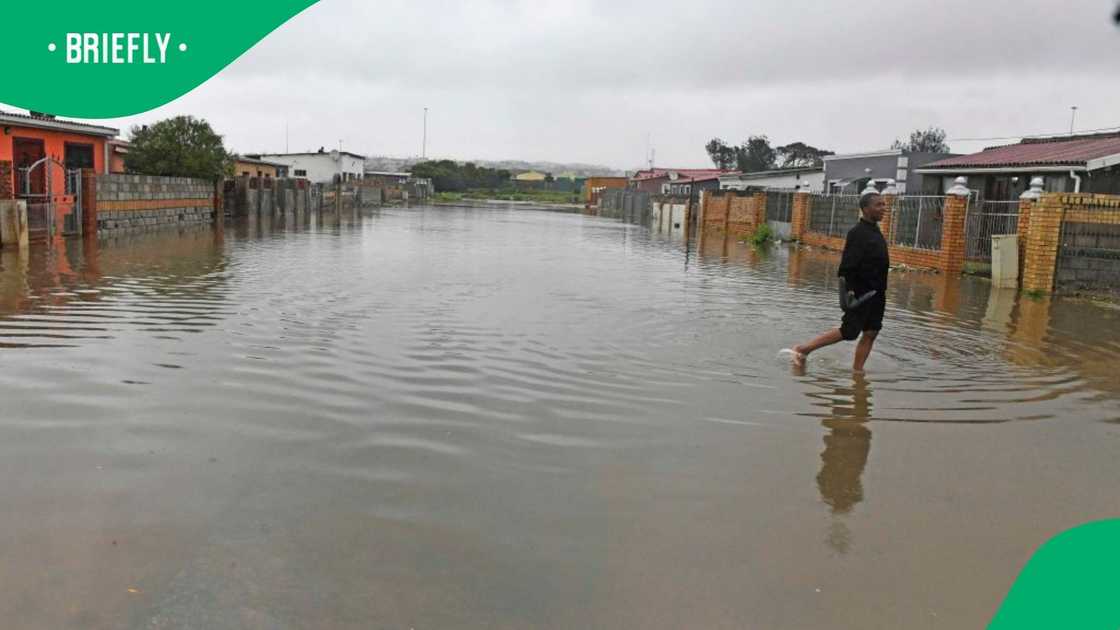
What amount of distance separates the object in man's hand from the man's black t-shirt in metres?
0.04

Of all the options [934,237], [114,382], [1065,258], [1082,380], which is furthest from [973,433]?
[934,237]

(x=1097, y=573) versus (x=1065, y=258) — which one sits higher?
(x=1065, y=258)

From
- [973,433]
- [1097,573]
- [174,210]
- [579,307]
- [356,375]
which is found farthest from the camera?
[174,210]

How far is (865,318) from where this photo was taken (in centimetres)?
781

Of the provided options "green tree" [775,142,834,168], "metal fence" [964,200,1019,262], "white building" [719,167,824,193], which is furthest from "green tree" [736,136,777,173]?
"metal fence" [964,200,1019,262]

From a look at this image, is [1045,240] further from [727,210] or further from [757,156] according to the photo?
[757,156]

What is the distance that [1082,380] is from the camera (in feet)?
26.6

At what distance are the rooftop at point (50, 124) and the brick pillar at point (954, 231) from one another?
73.5 ft

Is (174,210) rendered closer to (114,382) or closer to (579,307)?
(579,307)

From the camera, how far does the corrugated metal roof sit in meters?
21.9

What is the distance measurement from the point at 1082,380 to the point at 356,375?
20.5 ft

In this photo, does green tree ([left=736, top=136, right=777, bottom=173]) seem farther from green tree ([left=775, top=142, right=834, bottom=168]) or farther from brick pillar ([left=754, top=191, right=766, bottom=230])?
brick pillar ([left=754, top=191, right=766, bottom=230])

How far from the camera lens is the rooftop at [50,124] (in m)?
23.5

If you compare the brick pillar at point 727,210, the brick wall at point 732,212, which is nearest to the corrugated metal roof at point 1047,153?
the brick wall at point 732,212
